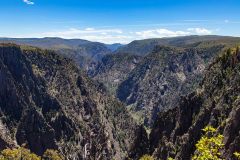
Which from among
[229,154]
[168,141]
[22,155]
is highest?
[229,154]

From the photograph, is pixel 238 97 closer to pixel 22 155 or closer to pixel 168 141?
pixel 168 141

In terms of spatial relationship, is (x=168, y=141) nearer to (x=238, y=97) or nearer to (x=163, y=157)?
(x=163, y=157)

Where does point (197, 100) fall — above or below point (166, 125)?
above

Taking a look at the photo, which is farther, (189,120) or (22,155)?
(22,155)

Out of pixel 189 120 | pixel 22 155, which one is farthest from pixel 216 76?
pixel 22 155

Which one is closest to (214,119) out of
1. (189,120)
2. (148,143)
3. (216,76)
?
(189,120)

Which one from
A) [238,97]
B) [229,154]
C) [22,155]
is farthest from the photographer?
[22,155]

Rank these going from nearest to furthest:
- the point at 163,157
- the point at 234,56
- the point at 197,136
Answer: the point at 197,136 → the point at 163,157 → the point at 234,56
